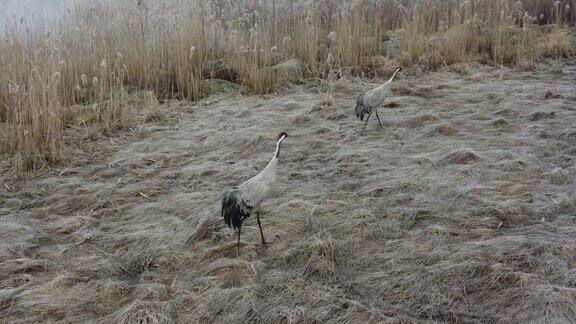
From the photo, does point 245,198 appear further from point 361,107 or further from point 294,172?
point 361,107

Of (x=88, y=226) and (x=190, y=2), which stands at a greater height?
(x=190, y=2)

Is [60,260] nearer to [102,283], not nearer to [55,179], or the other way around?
[102,283]

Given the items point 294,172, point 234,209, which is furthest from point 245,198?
point 294,172

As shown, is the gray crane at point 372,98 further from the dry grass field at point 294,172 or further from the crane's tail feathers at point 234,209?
the crane's tail feathers at point 234,209

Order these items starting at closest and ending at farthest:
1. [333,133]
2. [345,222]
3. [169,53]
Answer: [345,222] → [333,133] → [169,53]

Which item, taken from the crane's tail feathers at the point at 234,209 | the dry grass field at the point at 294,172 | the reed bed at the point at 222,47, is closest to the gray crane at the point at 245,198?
the crane's tail feathers at the point at 234,209

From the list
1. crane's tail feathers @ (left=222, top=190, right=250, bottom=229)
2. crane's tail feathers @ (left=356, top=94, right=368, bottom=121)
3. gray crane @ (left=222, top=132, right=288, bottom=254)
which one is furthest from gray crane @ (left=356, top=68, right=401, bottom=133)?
crane's tail feathers @ (left=222, top=190, right=250, bottom=229)

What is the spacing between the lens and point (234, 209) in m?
2.53

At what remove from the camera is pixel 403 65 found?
5.93m

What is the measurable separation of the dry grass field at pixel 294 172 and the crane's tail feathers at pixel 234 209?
0.65 feet

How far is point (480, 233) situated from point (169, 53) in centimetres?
377

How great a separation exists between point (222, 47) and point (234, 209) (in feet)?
12.6

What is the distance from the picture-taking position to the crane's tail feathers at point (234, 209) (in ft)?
8.27

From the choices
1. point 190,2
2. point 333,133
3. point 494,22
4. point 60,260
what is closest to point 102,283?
point 60,260
